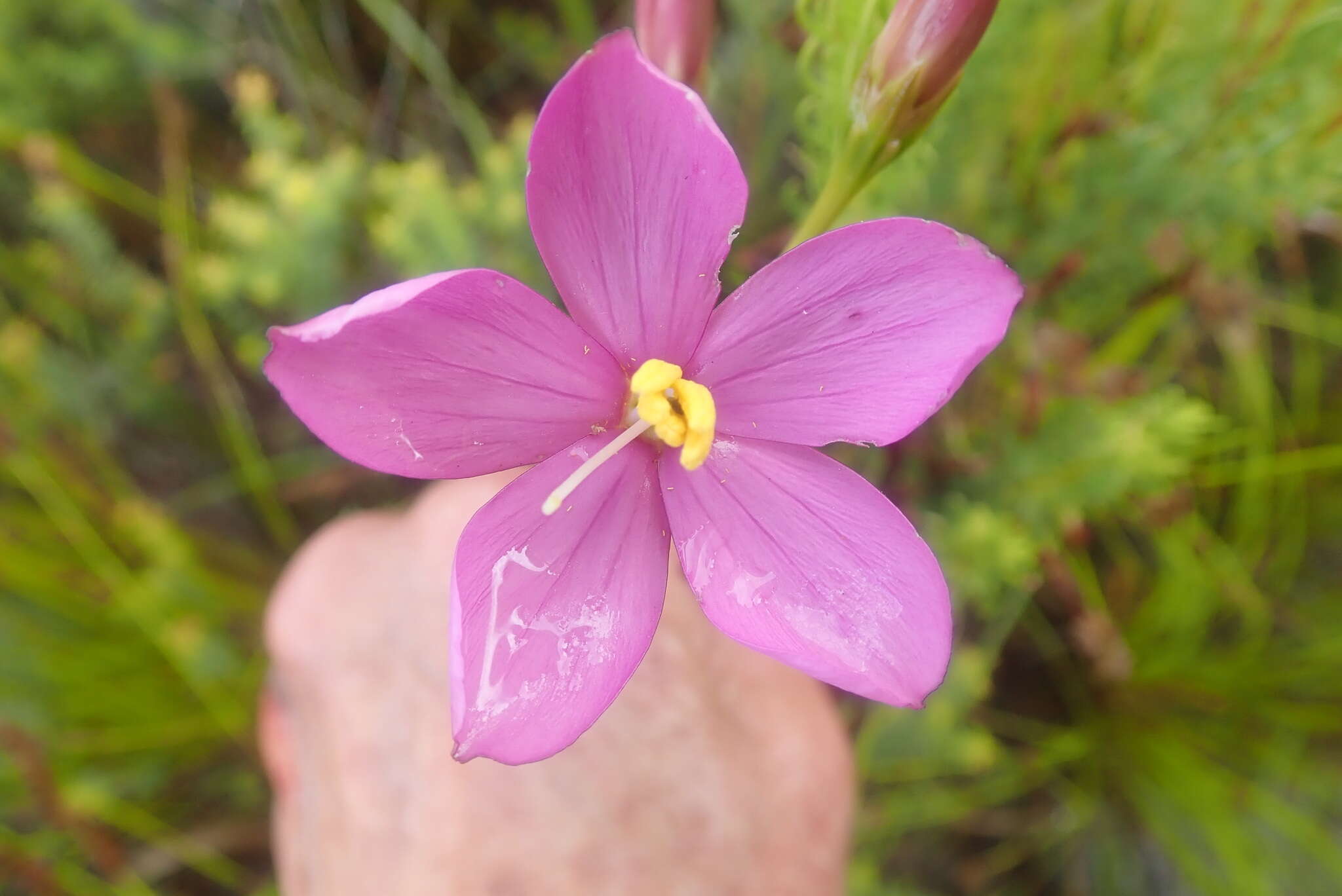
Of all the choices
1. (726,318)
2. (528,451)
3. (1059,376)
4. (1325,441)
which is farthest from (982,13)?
(1325,441)

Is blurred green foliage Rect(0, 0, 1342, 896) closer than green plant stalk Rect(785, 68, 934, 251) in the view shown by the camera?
No

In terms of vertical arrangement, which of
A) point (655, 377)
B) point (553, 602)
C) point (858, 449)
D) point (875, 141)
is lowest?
point (858, 449)

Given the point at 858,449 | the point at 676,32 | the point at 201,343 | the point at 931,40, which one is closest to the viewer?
the point at 931,40

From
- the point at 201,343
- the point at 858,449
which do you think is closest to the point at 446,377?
the point at 858,449

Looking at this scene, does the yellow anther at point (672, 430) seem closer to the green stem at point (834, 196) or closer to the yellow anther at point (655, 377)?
the yellow anther at point (655, 377)

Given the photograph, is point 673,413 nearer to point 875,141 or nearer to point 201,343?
point 875,141

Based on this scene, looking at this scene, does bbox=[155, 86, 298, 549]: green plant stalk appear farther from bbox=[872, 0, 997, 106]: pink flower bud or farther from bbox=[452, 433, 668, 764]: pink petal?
bbox=[872, 0, 997, 106]: pink flower bud

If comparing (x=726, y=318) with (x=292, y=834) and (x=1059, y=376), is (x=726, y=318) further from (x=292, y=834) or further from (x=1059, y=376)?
(x=292, y=834)

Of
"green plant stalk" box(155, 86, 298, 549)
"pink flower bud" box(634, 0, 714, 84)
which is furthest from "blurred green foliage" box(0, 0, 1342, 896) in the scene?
"pink flower bud" box(634, 0, 714, 84)
